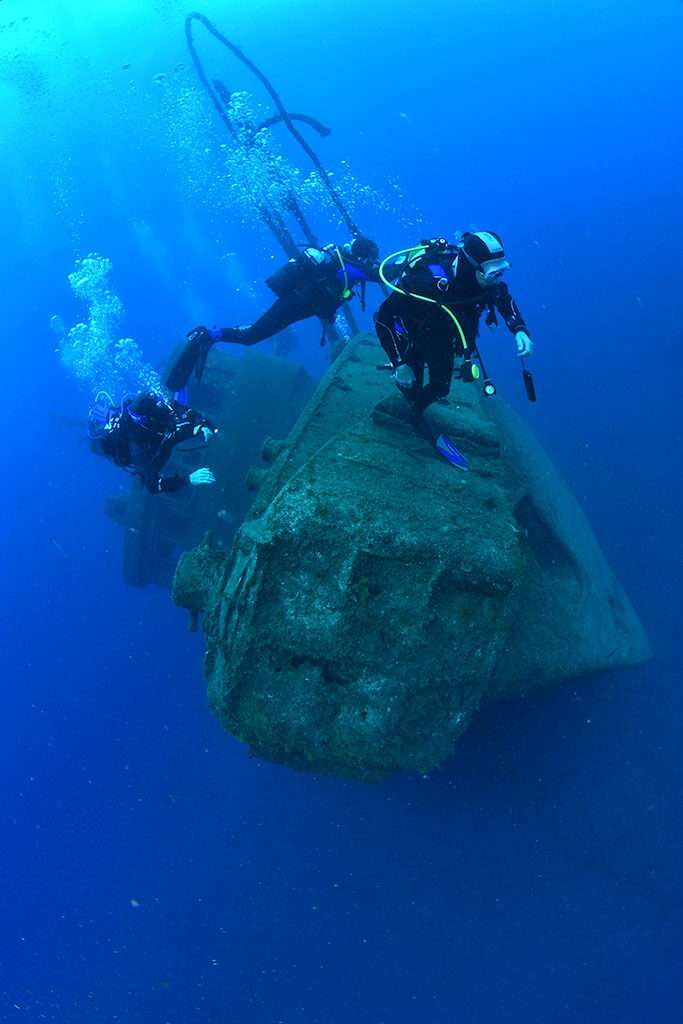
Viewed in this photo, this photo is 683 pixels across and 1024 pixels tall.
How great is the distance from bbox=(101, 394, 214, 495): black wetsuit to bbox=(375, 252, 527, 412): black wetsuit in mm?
2392

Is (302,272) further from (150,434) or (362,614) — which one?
(362,614)

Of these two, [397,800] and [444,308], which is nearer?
[444,308]

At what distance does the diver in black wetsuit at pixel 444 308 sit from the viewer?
136 inches

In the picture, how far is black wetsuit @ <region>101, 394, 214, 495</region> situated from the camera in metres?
5.42

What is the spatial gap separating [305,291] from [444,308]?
3.63 meters

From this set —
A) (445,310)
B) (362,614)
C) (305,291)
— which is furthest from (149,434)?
(362,614)

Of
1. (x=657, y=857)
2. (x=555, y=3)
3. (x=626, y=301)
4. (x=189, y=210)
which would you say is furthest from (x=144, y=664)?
(x=555, y=3)

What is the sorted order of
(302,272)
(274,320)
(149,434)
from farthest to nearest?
(274,320) < (302,272) < (149,434)

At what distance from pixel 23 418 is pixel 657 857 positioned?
3018 centimetres

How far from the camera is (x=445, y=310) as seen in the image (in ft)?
11.8

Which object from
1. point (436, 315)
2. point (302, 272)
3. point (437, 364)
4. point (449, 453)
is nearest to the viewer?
point (436, 315)

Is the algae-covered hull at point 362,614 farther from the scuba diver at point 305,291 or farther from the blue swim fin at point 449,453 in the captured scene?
the scuba diver at point 305,291

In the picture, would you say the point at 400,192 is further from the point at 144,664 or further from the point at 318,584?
the point at 318,584

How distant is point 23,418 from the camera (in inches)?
1095
